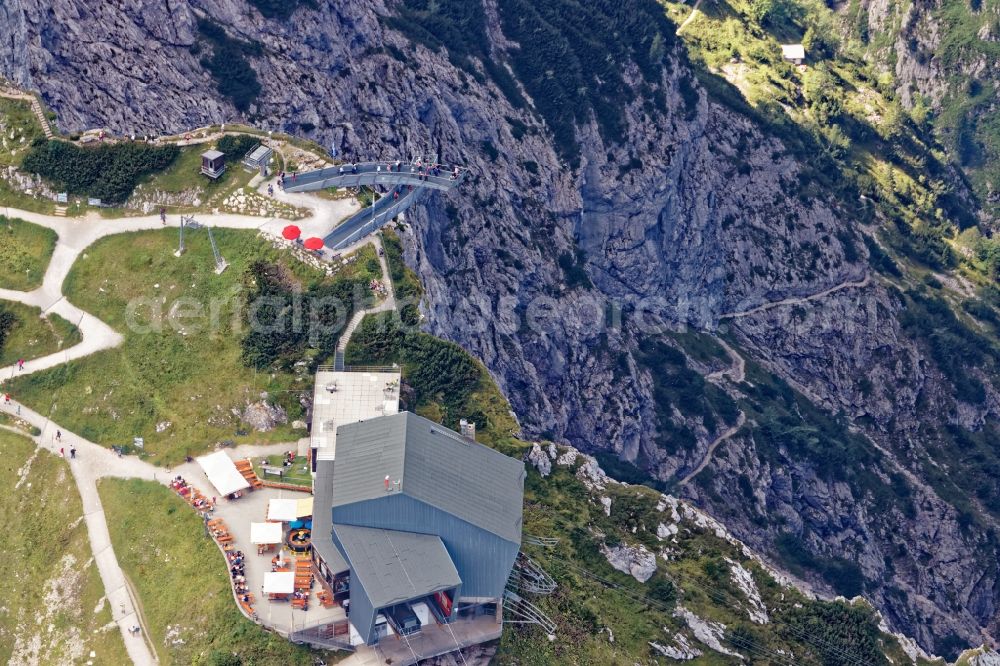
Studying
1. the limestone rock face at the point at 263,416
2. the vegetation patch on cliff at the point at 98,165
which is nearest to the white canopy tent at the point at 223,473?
the limestone rock face at the point at 263,416

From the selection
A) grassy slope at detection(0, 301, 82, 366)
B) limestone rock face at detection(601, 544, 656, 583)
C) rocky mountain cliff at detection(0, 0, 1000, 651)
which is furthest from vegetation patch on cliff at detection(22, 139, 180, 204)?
limestone rock face at detection(601, 544, 656, 583)

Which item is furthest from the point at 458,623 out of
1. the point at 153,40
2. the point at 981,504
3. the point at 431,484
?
the point at 981,504

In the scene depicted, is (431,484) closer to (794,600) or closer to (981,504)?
(794,600)

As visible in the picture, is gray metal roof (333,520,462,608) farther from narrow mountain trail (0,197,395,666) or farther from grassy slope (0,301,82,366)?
grassy slope (0,301,82,366)

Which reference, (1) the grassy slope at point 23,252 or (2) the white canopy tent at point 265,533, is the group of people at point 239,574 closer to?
(2) the white canopy tent at point 265,533

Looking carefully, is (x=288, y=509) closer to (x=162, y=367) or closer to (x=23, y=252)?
(x=162, y=367)

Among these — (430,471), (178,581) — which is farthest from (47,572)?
(430,471)
